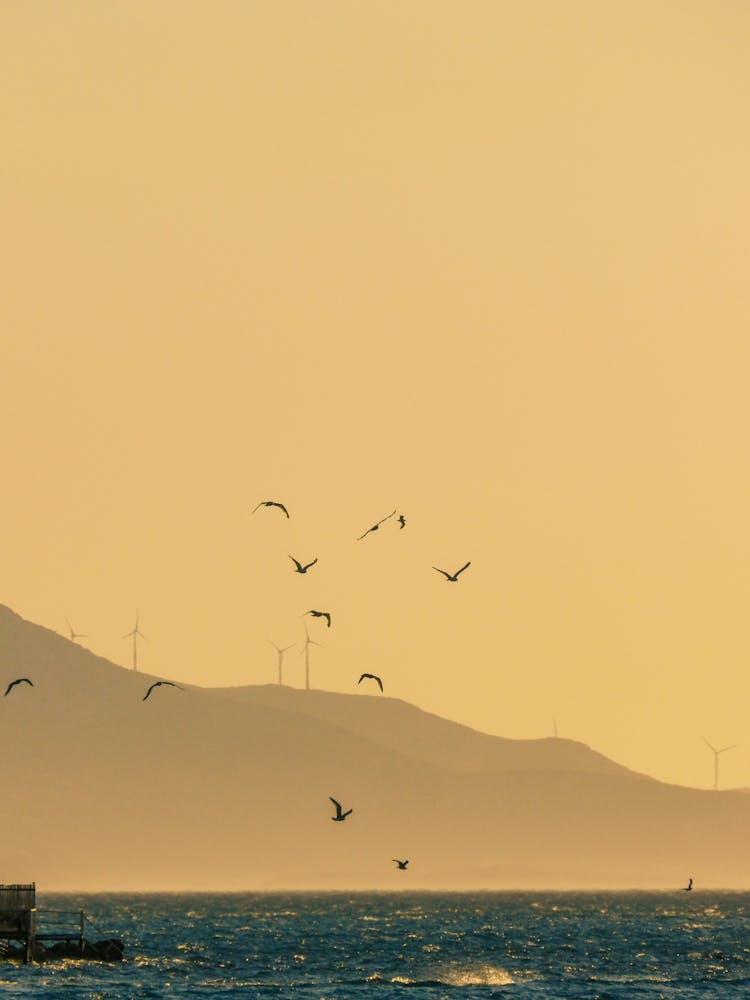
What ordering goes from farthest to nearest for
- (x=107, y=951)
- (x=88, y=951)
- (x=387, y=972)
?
(x=387, y=972) < (x=107, y=951) < (x=88, y=951)

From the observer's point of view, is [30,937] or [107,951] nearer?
[30,937]

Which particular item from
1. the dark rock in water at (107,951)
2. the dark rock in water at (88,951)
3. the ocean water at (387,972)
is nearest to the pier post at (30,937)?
the ocean water at (387,972)

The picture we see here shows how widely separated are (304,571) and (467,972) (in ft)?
136

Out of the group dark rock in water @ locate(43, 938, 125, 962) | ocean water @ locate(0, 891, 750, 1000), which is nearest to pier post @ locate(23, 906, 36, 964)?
ocean water @ locate(0, 891, 750, 1000)

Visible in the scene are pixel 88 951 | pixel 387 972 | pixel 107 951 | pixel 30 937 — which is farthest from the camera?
pixel 387 972

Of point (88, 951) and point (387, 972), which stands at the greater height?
point (88, 951)

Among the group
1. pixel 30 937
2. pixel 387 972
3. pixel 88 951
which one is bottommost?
pixel 387 972

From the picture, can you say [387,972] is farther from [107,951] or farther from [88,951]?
[88,951]

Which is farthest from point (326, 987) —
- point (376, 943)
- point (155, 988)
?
point (376, 943)

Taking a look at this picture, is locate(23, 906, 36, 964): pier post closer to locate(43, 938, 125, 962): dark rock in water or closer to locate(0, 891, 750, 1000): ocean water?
locate(0, 891, 750, 1000): ocean water

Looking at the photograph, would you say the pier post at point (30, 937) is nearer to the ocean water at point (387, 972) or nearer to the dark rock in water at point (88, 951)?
the ocean water at point (387, 972)

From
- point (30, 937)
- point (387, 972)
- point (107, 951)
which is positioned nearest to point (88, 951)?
point (107, 951)

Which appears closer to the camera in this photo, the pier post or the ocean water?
the ocean water

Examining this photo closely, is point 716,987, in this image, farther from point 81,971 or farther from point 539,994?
point 81,971
